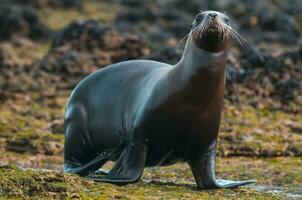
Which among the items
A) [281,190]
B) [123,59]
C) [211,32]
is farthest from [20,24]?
[211,32]

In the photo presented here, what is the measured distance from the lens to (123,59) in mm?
17344

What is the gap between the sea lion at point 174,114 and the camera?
27.0 feet

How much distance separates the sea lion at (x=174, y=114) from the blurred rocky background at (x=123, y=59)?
39cm

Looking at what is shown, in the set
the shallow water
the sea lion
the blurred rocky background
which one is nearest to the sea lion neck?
the sea lion

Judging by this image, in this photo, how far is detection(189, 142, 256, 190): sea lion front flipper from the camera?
28.1ft

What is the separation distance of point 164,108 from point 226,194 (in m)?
0.90

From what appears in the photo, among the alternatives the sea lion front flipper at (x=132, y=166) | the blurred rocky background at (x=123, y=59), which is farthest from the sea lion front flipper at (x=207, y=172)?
the sea lion front flipper at (x=132, y=166)

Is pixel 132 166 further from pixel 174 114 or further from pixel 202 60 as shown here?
pixel 202 60

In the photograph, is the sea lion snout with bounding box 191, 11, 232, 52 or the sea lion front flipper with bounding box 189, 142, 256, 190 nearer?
the sea lion snout with bounding box 191, 11, 232, 52

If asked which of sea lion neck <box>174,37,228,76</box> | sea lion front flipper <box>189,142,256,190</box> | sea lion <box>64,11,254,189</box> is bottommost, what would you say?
sea lion front flipper <box>189,142,256,190</box>

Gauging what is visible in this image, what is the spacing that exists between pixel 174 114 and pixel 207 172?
66 cm

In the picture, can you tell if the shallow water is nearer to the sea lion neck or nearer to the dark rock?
the sea lion neck

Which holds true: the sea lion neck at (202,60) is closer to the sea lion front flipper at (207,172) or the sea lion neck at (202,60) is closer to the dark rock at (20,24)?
the sea lion front flipper at (207,172)

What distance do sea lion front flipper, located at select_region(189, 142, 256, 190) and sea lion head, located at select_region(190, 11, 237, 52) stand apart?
3.14ft
